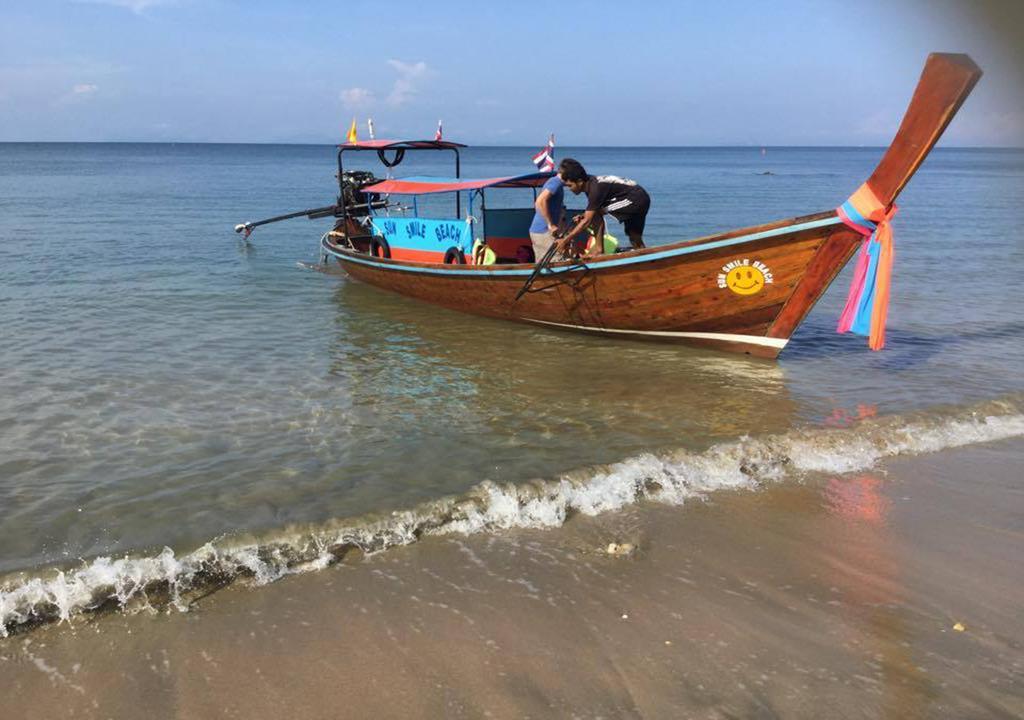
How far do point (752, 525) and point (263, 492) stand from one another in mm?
3278

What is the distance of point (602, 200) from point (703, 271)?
4.99 feet

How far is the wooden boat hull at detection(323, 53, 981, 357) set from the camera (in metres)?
6.73

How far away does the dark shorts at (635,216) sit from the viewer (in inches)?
369

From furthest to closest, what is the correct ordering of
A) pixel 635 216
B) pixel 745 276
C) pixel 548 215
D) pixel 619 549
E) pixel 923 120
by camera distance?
pixel 548 215 < pixel 635 216 < pixel 745 276 < pixel 923 120 < pixel 619 549

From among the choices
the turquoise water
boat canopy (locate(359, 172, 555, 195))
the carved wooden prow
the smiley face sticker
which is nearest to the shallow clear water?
the turquoise water

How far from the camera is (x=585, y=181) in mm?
9141

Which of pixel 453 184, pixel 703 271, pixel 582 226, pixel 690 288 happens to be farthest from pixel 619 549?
pixel 453 184

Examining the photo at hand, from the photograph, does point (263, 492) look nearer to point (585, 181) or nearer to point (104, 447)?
point (104, 447)

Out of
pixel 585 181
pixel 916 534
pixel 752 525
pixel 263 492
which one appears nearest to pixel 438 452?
pixel 263 492

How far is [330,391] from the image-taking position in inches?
313

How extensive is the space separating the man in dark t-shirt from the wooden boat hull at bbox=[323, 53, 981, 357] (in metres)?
0.57

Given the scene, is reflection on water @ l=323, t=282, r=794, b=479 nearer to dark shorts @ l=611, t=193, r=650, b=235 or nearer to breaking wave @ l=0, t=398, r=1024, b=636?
breaking wave @ l=0, t=398, r=1024, b=636

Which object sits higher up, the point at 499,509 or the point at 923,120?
the point at 923,120

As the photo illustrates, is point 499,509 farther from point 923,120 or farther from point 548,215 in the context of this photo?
point 548,215
